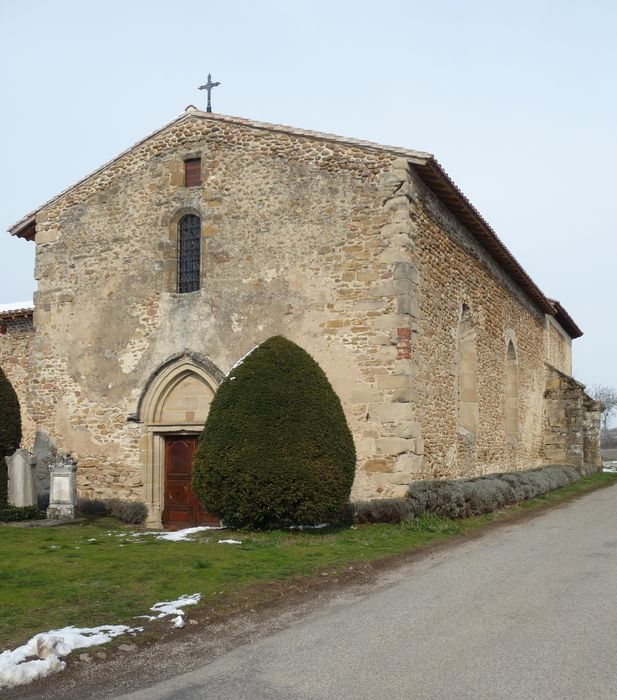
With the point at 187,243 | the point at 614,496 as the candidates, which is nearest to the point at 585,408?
the point at 614,496

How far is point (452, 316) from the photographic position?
14742mm

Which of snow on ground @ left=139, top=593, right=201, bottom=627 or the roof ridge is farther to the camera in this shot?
the roof ridge

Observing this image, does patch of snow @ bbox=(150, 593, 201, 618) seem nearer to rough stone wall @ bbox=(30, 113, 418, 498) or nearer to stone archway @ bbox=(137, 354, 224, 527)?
rough stone wall @ bbox=(30, 113, 418, 498)

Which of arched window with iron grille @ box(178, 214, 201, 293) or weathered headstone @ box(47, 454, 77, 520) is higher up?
arched window with iron grille @ box(178, 214, 201, 293)

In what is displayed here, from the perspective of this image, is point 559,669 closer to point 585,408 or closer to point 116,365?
point 116,365

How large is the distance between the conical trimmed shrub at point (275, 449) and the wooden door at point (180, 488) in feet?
8.80

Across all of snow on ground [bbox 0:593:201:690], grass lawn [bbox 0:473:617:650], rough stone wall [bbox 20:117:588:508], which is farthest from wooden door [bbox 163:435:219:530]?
snow on ground [bbox 0:593:201:690]

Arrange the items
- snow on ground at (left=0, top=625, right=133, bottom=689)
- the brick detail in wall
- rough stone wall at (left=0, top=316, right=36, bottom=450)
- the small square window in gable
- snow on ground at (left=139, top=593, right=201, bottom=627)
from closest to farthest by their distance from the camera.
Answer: snow on ground at (left=0, top=625, right=133, bottom=689) → snow on ground at (left=139, top=593, right=201, bottom=627) → the brick detail in wall → the small square window in gable → rough stone wall at (left=0, top=316, right=36, bottom=450)

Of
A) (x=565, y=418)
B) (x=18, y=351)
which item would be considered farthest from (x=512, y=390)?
(x=18, y=351)

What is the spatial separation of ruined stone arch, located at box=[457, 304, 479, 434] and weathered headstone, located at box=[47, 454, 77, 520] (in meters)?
8.28

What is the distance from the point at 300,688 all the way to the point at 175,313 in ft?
32.9

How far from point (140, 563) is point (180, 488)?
5366 mm

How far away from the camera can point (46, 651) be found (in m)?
5.15

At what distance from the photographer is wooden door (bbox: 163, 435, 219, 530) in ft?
45.1
